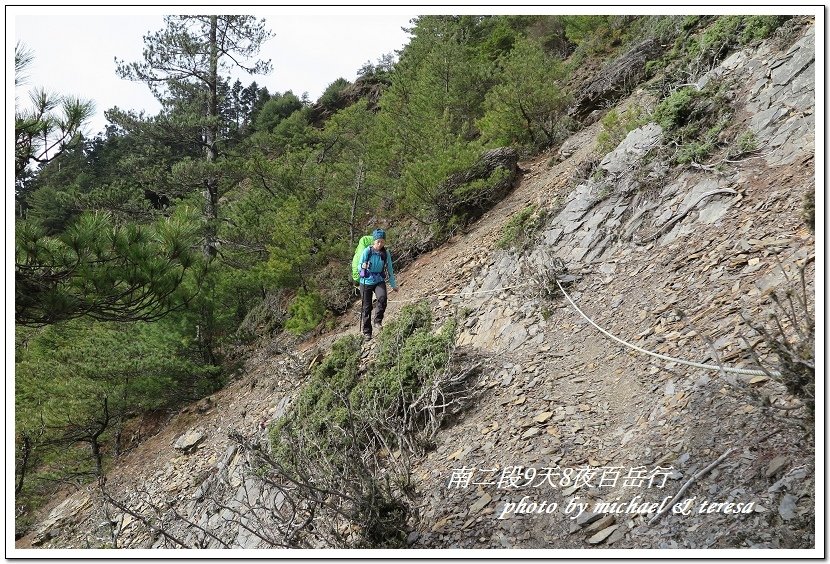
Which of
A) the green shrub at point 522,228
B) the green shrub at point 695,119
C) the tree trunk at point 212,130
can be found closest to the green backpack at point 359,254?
the green shrub at point 522,228

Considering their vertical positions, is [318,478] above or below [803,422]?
above

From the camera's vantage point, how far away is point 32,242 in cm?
376

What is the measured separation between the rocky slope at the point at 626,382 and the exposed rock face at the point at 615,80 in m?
4.07

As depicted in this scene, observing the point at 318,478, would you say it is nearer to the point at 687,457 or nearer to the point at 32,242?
the point at 687,457

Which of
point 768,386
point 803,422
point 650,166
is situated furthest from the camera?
point 650,166

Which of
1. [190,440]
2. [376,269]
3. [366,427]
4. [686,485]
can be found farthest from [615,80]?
[190,440]

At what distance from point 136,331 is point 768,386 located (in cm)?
1003

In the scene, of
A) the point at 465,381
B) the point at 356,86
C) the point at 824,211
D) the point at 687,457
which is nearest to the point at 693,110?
the point at 824,211

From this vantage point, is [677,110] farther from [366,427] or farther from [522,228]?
[366,427]

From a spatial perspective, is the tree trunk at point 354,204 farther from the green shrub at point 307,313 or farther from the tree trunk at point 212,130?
the tree trunk at point 212,130

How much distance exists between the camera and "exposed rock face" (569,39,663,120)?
1070 centimetres

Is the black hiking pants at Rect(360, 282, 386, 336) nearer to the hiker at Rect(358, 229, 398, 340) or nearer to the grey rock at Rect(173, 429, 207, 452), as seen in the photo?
the hiker at Rect(358, 229, 398, 340)

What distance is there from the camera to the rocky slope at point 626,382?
2854 mm

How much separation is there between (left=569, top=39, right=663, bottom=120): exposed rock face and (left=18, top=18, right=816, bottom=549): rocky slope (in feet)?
13.3
